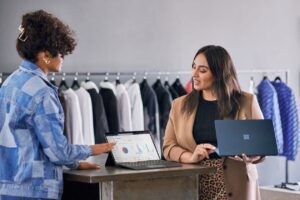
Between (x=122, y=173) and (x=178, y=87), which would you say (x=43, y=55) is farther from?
(x=178, y=87)

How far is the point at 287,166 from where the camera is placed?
286 inches

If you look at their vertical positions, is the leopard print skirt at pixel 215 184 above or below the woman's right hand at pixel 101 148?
below

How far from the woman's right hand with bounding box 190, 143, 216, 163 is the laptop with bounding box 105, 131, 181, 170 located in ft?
0.54

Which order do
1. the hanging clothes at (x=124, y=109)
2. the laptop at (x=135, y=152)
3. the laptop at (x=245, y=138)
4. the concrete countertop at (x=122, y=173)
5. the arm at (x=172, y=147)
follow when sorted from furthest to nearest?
the hanging clothes at (x=124, y=109) < the arm at (x=172, y=147) < the laptop at (x=245, y=138) < the laptop at (x=135, y=152) < the concrete countertop at (x=122, y=173)

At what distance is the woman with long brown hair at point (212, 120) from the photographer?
3465mm

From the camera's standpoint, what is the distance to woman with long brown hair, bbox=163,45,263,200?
11.4ft

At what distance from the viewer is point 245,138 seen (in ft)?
10.9

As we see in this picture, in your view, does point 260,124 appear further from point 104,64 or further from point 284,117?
point 284,117

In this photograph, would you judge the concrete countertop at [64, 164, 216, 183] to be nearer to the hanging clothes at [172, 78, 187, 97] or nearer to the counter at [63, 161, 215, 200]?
the counter at [63, 161, 215, 200]

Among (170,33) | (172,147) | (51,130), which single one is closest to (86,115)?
(170,33)

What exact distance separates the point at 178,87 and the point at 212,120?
10.1 ft

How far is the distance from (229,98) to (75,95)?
8.11 feet

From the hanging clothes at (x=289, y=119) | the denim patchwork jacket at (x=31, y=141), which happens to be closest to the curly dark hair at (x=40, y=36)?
the denim patchwork jacket at (x=31, y=141)

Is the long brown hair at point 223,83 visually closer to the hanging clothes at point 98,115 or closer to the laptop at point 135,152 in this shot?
the laptop at point 135,152
